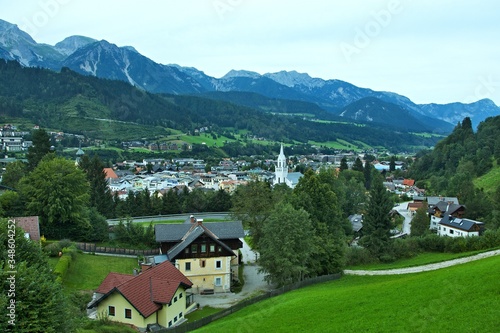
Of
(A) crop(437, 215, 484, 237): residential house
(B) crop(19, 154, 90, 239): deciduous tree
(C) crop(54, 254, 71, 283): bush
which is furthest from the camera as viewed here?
(A) crop(437, 215, 484, 237): residential house

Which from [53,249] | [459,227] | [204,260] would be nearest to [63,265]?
[53,249]

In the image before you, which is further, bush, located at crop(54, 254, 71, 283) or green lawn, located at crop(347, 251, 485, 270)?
green lawn, located at crop(347, 251, 485, 270)

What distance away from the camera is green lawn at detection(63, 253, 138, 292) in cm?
3347

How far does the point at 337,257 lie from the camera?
37.6 m

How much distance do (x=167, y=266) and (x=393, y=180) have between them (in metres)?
109

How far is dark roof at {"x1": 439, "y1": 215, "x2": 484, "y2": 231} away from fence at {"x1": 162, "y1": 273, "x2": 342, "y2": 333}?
105 feet

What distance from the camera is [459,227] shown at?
60906 mm

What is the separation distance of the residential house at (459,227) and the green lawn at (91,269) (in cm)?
4051

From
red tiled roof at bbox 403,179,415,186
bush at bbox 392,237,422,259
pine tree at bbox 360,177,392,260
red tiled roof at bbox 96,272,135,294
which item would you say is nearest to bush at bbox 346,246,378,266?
pine tree at bbox 360,177,392,260

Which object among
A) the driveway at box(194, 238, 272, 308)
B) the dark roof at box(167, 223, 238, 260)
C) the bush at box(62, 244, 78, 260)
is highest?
the dark roof at box(167, 223, 238, 260)

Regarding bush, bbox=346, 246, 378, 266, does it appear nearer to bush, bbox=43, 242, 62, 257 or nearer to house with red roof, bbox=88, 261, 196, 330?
house with red roof, bbox=88, 261, 196, 330

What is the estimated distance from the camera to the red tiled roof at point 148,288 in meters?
26.8

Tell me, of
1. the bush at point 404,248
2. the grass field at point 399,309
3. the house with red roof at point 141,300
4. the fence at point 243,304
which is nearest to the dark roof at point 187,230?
the fence at point 243,304

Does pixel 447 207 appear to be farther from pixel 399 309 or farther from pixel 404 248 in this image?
pixel 399 309
